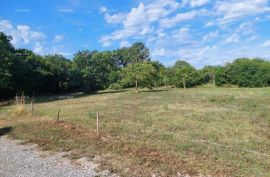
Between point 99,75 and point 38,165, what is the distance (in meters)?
57.7

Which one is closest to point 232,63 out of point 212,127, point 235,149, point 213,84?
point 213,84

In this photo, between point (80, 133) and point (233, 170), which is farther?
point (80, 133)

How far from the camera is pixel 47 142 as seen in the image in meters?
12.8

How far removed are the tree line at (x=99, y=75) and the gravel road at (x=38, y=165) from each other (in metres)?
33.4

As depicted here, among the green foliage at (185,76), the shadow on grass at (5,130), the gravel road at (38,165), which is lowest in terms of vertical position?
the gravel road at (38,165)

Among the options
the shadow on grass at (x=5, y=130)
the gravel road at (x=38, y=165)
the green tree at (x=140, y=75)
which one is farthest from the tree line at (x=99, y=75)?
the gravel road at (x=38, y=165)

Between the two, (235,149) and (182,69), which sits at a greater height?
(182,69)

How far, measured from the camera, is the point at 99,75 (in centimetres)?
6719

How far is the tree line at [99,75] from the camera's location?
164 feet

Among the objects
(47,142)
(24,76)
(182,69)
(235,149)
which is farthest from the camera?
(182,69)

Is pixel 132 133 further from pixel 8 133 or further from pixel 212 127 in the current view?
pixel 8 133

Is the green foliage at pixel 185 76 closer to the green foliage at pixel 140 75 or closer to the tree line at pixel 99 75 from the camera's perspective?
the tree line at pixel 99 75

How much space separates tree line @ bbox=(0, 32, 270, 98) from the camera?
164 ft

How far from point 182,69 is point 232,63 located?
8.83 m
